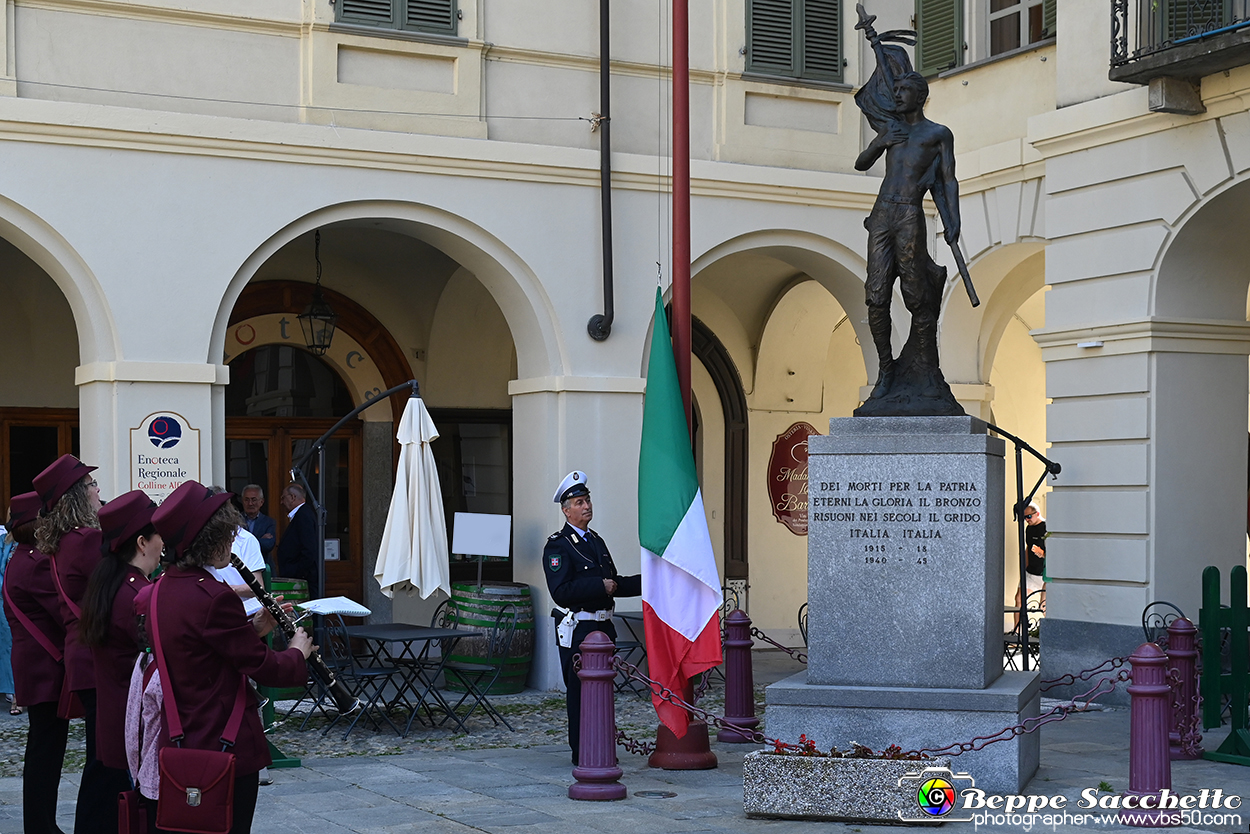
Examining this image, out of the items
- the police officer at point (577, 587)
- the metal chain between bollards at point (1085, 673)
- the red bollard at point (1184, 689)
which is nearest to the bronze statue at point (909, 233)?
the metal chain between bollards at point (1085, 673)

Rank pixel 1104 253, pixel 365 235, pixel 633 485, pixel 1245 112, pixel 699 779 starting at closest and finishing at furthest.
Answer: pixel 699 779, pixel 1245 112, pixel 1104 253, pixel 633 485, pixel 365 235

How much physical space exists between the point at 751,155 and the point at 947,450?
6.48 meters

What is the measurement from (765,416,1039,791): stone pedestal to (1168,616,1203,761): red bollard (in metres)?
1.56

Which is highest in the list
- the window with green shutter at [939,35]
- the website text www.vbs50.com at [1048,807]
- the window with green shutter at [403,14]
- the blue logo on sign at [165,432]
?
the window with green shutter at [939,35]

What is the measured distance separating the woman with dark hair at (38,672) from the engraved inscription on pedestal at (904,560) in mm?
3722

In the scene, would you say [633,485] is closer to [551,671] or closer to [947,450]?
[551,671]

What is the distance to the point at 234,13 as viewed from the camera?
11.8 m

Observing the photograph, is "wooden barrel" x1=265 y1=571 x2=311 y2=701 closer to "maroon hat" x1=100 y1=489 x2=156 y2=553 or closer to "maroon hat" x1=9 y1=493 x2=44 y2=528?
"maroon hat" x1=9 y1=493 x2=44 y2=528

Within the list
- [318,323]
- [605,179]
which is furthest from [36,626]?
[318,323]

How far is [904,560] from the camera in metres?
7.81

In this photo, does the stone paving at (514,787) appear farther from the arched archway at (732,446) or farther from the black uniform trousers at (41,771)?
the arched archway at (732,446)

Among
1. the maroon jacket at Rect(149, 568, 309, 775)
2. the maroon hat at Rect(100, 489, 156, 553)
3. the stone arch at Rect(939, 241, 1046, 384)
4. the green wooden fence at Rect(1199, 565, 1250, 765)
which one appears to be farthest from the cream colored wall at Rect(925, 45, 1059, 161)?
the maroon jacket at Rect(149, 568, 309, 775)

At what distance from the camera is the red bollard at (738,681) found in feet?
31.7

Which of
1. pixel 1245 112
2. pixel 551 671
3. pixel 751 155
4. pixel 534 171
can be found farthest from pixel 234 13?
pixel 1245 112
